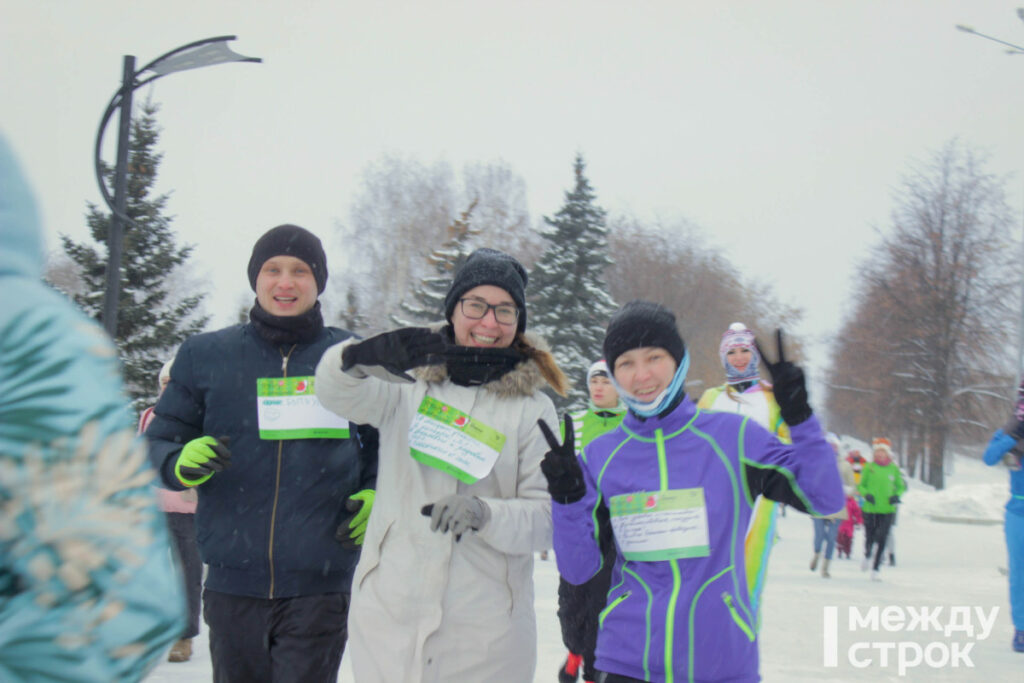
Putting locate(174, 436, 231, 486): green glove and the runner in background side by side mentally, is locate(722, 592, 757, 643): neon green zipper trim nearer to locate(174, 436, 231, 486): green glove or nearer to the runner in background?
locate(174, 436, 231, 486): green glove

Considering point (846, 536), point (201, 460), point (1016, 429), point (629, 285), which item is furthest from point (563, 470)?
point (629, 285)

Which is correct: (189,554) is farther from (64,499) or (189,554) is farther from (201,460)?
(64,499)

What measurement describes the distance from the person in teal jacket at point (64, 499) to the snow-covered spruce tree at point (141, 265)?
1880 cm

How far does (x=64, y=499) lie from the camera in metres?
0.86

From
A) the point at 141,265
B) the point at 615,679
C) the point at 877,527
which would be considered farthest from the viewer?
the point at 141,265

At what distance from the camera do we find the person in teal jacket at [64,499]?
2.80 ft

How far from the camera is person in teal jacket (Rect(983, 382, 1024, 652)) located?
7.29 meters

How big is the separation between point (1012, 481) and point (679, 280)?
118ft

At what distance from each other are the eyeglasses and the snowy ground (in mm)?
3477

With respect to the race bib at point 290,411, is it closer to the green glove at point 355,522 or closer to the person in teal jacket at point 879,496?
the green glove at point 355,522

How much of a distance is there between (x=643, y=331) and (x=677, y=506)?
2.06ft

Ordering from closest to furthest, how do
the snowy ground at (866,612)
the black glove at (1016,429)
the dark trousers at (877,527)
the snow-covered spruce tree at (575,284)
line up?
1. the snowy ground at (866,612)
2. the black glove at (1016,429)
3. the dark trousers at (877,527)
4. the snow-covered spruce tree at (575,284)

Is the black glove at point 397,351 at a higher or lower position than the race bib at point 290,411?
higher

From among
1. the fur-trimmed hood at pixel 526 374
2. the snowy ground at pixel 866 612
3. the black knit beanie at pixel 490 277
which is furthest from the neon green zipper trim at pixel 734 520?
the snowy ground at pixel 866 612
